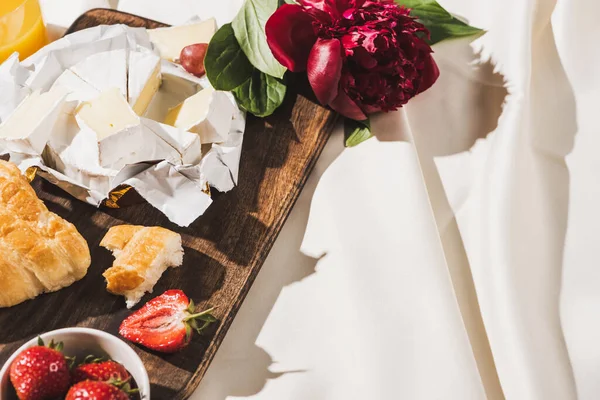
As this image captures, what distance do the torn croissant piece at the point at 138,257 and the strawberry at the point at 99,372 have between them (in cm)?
22

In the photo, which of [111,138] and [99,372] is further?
[111,138]

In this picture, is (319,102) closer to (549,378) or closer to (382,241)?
(382,241)

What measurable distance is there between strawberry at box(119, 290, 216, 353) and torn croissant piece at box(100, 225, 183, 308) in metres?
0.06

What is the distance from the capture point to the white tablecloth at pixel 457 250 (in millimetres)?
1416

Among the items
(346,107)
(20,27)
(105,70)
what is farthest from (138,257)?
(20,27)

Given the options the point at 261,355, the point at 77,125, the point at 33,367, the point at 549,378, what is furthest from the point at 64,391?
the point at 549,378

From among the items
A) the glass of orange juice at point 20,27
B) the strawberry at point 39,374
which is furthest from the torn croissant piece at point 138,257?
the glass of orange juice at point 20,27

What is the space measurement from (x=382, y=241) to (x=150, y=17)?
3.32 ft

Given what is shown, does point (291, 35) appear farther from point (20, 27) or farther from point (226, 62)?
point (20, 27)

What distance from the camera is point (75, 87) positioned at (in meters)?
1.64

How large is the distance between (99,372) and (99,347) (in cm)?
7

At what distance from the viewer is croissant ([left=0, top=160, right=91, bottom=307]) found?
1331 millimetres

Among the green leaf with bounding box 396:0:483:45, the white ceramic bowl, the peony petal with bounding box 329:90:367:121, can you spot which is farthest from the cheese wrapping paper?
the green leaf with bounding box 396:0:483:45

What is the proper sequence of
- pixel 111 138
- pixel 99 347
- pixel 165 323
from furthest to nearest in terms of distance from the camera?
pixel 111 138 < pixel 165 323 < pixel 99 347
